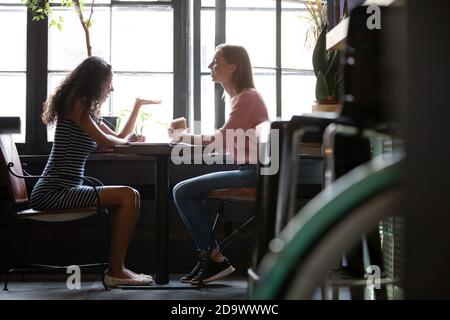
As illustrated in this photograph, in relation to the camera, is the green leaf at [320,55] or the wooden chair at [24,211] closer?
the wooden chair at [24,211]

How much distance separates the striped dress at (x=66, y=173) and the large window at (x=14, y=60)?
1.11 m

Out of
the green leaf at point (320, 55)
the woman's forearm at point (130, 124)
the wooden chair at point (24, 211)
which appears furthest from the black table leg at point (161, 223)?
the green leaf at point (320, 55)

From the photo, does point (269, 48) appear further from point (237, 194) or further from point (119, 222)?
point (119, 222)

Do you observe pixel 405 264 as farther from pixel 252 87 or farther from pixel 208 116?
pixel 208 116

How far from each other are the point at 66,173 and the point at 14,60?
4.42 feet

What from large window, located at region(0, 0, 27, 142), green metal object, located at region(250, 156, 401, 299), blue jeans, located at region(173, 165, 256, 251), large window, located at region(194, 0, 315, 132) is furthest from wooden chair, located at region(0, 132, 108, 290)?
green metal object, located at region(250, 156, 401, 299)

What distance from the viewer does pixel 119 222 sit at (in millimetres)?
3541

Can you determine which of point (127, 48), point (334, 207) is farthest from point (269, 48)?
point (334, 207)

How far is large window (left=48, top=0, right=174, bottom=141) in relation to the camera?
178 inches

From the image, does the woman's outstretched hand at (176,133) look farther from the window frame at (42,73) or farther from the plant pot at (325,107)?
the window frame at (42,73)

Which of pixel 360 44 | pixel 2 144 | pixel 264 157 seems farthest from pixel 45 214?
pixel 360 44

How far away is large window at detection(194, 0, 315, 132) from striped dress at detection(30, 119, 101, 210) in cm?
109

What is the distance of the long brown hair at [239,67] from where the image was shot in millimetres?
3662
